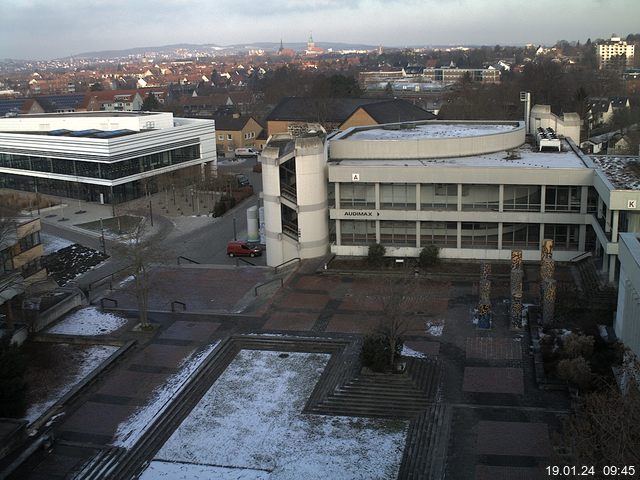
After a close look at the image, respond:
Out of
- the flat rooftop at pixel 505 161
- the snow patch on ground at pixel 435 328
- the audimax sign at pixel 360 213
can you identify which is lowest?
the snow patch on ground at pixel 435 328

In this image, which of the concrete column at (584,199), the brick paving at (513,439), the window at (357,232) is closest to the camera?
the brick paving at (513,439)

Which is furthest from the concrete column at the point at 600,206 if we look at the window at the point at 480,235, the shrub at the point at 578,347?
the shrub at the point at 578,347

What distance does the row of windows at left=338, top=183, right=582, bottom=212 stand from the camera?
3222cm

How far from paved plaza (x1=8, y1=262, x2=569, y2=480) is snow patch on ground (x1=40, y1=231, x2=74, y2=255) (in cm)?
986

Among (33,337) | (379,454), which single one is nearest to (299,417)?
(379,454)

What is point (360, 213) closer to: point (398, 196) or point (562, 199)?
point (398, 196)

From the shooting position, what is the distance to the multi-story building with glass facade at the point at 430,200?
32094 mm

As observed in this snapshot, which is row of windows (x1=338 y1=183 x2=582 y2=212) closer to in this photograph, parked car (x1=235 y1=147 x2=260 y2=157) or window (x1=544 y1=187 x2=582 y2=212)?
window (x1=544 y1=187 x2=582 y2=212)

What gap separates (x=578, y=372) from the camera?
65.5 feet

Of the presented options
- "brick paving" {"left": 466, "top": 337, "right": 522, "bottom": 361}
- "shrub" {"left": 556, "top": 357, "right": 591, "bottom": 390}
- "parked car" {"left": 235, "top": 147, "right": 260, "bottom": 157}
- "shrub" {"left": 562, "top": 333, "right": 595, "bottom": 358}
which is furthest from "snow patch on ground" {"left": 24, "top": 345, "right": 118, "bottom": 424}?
"parked car" {"left": 235, "top": 147, "right": 260, "bottom": 157}

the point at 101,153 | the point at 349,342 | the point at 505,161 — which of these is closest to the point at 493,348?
the point at 349,342

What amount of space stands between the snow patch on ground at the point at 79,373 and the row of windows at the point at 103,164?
2902 cm

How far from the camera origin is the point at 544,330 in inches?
969

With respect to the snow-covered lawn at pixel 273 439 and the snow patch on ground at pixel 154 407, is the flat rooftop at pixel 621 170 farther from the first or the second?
the snow patch on ground at pixel 154 407
